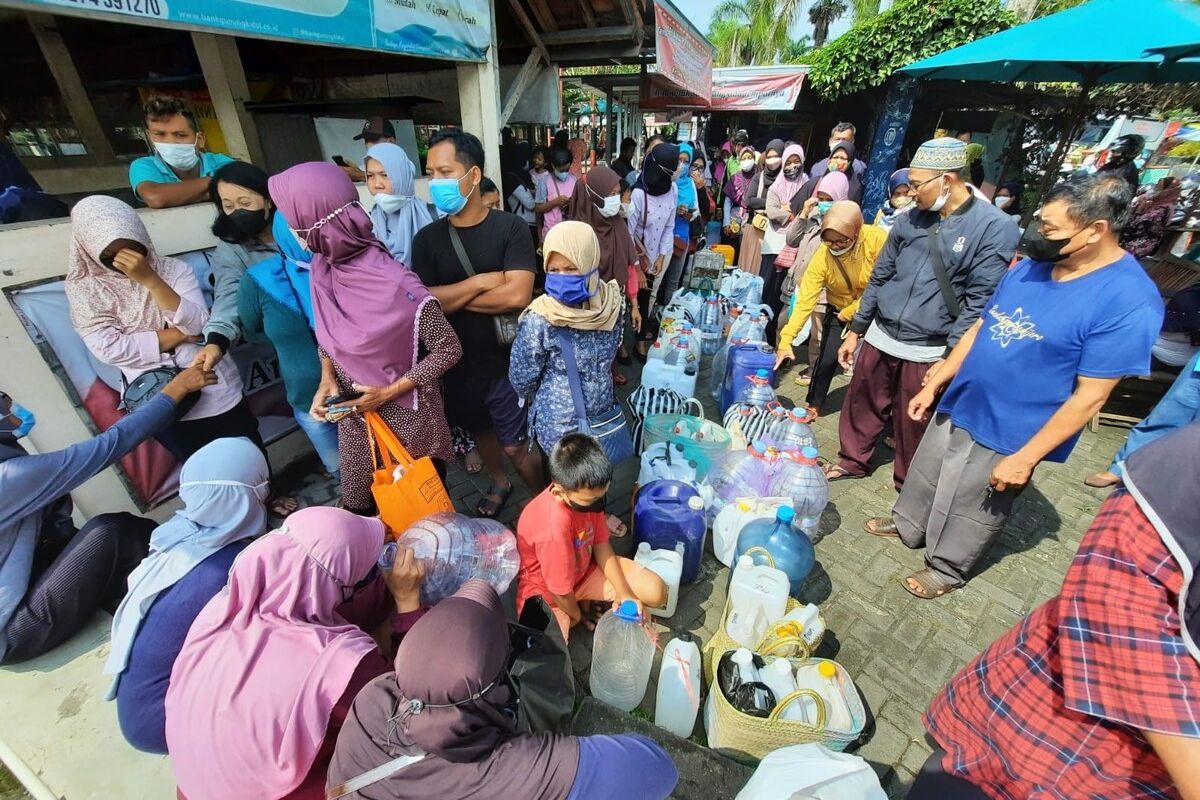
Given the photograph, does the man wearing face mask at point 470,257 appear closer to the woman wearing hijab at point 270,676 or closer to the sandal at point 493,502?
the sandal at point 493,502

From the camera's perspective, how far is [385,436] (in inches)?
95.0

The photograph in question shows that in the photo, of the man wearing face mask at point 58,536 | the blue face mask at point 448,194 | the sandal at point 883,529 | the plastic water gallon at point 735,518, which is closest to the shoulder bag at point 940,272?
the sandal at point 883,529

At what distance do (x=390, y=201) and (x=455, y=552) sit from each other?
218 cm

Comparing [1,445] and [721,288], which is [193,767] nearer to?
[1,445]

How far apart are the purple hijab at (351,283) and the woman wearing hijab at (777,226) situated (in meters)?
4.59

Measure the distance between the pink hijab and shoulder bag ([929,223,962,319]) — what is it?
11.2 feet

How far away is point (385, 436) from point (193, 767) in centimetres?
135

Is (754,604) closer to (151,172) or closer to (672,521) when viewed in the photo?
(672,521)

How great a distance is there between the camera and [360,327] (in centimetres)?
231

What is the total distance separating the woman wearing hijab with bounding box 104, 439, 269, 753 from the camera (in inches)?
62.9

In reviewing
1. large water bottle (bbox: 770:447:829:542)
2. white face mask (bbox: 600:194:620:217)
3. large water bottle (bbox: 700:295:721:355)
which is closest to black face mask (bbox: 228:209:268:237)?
white face mask (bbox: 600:194:620:217)

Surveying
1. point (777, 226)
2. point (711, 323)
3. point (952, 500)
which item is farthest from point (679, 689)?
point (777, 226)

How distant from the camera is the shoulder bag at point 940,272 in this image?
282 centimetres

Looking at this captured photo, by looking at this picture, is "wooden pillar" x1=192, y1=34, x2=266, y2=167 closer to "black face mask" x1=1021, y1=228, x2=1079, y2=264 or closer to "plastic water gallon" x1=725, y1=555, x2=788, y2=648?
"plastic water gallon" x1=725, y1=555, x2=788, y2=648
